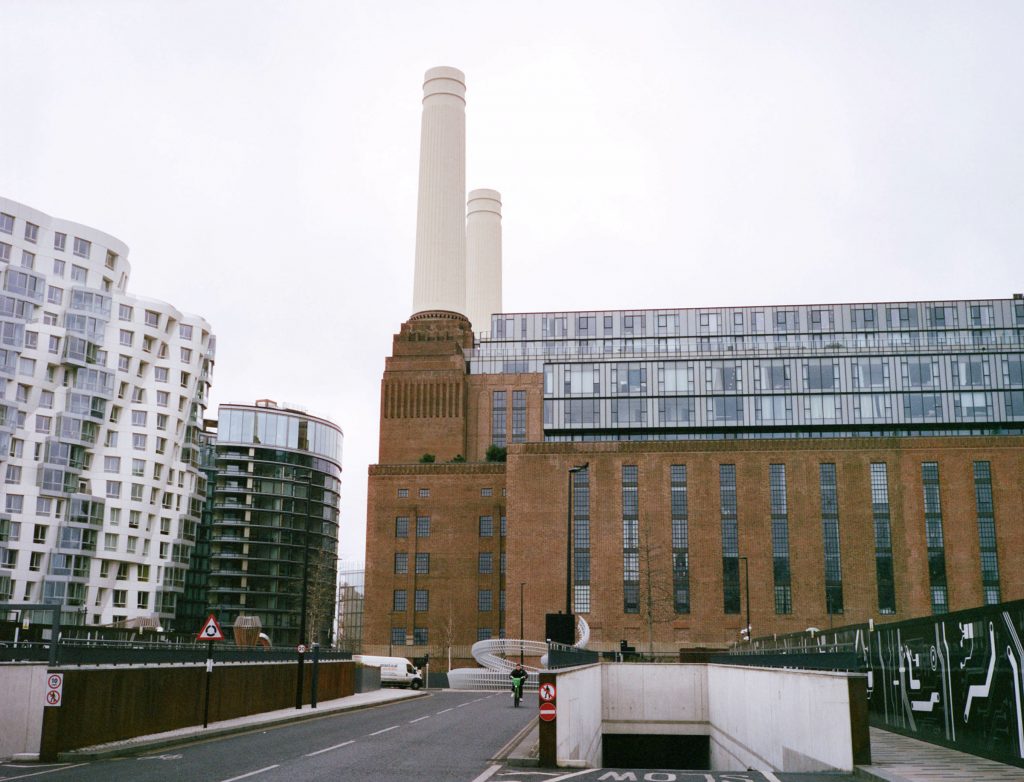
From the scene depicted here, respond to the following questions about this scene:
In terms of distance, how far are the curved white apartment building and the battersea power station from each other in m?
19.0

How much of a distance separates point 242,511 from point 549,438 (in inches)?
1859

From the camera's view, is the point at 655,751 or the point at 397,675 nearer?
the point at 655,751

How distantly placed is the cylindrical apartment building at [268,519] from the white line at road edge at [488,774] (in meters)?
101

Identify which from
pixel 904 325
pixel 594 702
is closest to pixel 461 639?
pixel 904 325

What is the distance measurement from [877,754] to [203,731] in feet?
48.3

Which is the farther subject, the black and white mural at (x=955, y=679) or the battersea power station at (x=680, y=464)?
the battersea power station at (x=680, y=464)

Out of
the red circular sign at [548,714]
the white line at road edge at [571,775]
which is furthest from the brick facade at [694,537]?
the white line at road edge at [571,775]

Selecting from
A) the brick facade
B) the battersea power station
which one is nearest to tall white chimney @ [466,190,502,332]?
the battersea power station

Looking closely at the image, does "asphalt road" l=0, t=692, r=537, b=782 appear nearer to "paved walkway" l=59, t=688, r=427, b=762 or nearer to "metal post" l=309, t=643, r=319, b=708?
"paved walkway" l=59, t=688, r=427, b=762

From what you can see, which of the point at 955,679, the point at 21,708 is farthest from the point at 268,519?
the point at 955,679

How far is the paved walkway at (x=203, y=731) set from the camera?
2002cm

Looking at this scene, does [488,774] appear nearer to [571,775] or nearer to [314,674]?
[571,775]

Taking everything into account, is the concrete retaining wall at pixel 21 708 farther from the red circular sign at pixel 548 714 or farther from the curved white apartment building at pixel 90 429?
the curved white apartment building at pixel 90 429

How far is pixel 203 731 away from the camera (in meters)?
23.9
